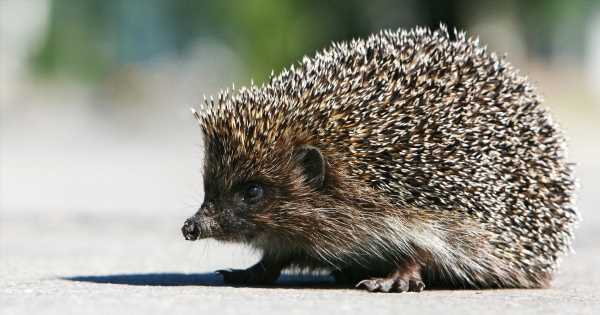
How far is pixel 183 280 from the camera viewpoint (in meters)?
8.19

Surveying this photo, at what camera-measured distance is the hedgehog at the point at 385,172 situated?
24.9 ft

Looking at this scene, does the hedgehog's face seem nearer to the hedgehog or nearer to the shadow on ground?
the hedgehog

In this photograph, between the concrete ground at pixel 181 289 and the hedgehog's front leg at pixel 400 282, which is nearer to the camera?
the concrete ground at pixel 181 289

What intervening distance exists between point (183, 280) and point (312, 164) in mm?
1156

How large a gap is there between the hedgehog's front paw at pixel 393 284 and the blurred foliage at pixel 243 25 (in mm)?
28806

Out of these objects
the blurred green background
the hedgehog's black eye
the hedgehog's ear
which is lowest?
the hedgehog's black eye

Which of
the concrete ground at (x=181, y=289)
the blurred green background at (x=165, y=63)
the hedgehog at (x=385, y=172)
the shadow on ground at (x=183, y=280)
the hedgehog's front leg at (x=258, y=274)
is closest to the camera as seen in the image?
the concrete ground at (x=181, y=289)

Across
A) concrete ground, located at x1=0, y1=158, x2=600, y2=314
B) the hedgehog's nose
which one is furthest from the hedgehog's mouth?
concrete ground, located at x1=0, y1=158, x2=600, y2=314

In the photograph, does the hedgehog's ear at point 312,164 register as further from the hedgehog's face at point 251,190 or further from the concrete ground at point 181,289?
the concrete ground at point 181,289

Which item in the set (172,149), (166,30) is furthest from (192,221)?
(166,30)

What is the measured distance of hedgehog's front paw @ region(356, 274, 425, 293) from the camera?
7461 millimetres

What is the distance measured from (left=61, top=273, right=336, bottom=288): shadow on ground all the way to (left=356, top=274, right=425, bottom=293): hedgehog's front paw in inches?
19.4

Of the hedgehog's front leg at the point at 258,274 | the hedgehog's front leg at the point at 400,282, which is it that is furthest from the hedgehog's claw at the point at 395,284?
the hedgehog's front leg at the point at 258,274

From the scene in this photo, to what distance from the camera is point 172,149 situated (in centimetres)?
3030
